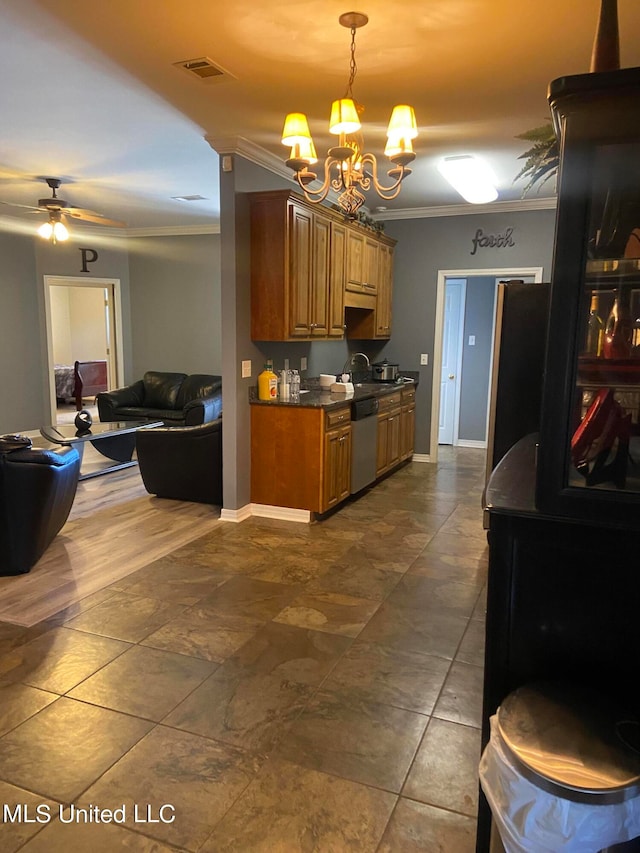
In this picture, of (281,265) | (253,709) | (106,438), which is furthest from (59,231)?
(253,709)

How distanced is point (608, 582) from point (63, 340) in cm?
1289

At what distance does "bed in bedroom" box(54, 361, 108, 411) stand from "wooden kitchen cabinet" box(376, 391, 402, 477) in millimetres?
6897

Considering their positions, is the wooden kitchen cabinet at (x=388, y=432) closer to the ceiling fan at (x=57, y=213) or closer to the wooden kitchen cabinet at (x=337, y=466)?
the wooden kitchen cabinet at (x=337, y=466)

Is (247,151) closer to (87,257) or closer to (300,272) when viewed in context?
(300,272)

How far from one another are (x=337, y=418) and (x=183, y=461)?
137 cm

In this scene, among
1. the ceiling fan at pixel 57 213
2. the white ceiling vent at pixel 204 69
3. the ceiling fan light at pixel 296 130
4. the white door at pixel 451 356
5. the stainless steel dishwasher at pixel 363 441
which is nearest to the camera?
the ceiling fan light at pixel 296 130

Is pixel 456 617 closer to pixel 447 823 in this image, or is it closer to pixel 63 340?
pixel 447 823

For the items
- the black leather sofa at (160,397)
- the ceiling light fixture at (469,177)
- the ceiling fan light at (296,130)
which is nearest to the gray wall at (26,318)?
the black leather sofa at (160,397)

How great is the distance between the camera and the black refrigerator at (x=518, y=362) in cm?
342

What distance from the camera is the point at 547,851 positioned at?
47.1 inches

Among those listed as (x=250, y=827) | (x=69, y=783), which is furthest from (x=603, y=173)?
(x=69, y=783)

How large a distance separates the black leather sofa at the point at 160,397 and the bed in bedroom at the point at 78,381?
3489 mm

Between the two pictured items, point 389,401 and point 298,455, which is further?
point 389,401

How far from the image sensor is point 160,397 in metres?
7.85
